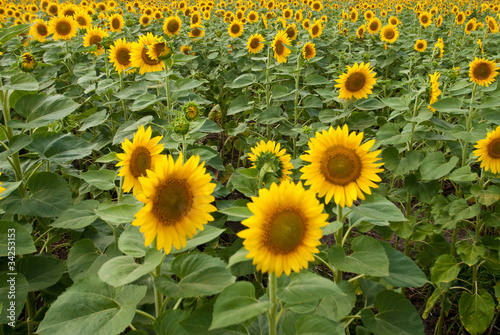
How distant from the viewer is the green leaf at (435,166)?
201 centimetres

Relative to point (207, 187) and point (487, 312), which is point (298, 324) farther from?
point (487, 312)

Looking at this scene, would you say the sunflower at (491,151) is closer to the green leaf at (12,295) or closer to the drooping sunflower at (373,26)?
the green leaf at (12,295)

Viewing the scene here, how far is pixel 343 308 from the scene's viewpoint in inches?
47.9

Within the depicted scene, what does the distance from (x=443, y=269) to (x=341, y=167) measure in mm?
1058

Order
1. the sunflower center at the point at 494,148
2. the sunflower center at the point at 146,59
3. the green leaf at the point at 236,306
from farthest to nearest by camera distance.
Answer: the sunflower center at the point at 146,59
the sunflower center at the point at 494,148
the green leaf at the point at 236,306

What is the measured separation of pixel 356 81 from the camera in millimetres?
2625

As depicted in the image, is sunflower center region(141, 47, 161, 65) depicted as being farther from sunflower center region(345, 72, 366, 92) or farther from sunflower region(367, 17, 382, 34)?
sunflower region(367, 17, 382, 34)

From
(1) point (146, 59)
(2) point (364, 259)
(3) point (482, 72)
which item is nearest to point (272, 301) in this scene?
(2) point (364, 259)

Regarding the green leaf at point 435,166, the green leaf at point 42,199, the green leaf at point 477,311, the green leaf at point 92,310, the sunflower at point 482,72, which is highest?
the sunflower at point 482,72

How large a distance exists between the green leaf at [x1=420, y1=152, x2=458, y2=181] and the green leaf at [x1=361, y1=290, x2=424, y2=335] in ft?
3.16

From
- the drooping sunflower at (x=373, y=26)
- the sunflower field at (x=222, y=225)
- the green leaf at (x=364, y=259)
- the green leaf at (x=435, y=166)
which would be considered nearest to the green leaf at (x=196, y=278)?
the sunflower field at (x=222, y=225)

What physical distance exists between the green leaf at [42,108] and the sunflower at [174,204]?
921 millimetres

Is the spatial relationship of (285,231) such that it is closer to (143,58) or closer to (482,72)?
(143,58)

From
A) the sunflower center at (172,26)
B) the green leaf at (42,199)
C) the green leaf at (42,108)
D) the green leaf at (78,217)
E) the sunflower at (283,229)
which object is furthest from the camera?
the sunflower center at (172,26)
